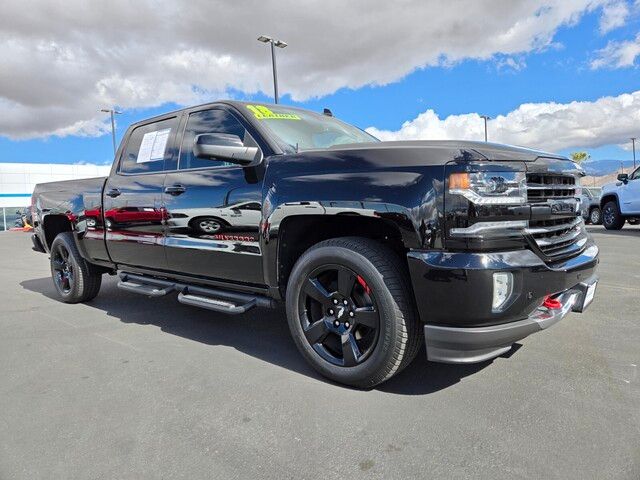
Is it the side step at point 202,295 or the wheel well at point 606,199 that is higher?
the wheel well at point 606,199

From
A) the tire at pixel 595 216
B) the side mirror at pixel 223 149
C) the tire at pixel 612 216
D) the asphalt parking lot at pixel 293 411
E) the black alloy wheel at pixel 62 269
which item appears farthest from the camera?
the tire at pixel 595 216

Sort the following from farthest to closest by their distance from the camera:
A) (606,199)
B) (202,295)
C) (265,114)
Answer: (606,199), (202,295), (265,114)

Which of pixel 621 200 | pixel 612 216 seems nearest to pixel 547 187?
pixel 621 200

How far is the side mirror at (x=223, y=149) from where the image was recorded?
3115 millimetres

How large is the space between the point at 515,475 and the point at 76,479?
6.07 feet

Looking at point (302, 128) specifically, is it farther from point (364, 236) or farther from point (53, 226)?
point (53, 226)

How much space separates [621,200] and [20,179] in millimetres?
41499

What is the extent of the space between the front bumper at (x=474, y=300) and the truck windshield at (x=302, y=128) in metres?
1.41

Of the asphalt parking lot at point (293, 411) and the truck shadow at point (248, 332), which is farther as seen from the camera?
the truck shadow at point (248, 332)

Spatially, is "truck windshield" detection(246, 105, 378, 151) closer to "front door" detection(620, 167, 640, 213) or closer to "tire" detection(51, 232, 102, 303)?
"tire" detection(51, 232, 102, 303)

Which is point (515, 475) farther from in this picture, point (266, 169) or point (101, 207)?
point (101, 207)

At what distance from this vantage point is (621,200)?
12641 millimetres

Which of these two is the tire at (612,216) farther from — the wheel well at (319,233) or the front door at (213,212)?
the front door at (213,212)

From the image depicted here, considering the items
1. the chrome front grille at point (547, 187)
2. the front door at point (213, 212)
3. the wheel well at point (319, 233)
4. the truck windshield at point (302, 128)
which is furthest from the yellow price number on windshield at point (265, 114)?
the chrome front grille at point (547, 187)
